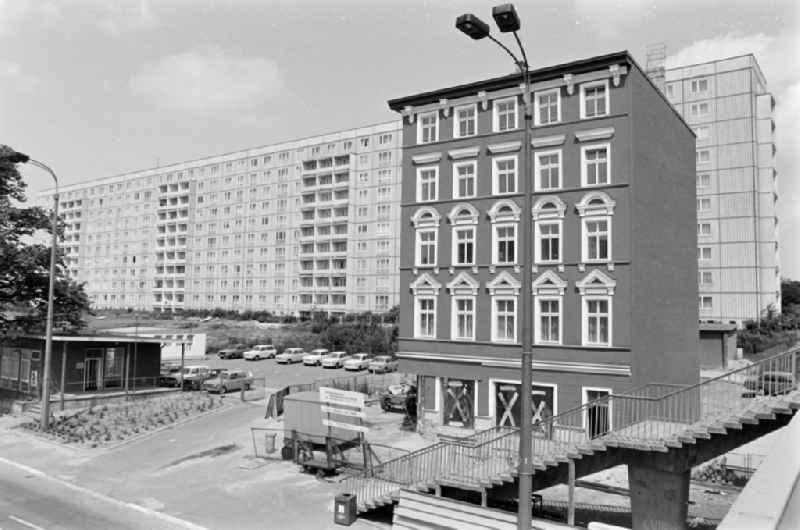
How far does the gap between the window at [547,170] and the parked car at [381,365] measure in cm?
3216

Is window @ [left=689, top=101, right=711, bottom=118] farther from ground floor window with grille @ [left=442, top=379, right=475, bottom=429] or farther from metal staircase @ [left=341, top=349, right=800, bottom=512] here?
metal staircase @ [left=341, top=349, right=800, bottom=512]

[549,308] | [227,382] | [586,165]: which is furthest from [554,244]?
[227,382]

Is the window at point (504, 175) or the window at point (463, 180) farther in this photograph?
the window at point (463, 180)

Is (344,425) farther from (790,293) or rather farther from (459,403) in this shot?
(790,293)

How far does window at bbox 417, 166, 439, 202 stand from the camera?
98.1 ft

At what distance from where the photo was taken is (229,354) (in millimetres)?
64750

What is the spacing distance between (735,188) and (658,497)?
65173mm

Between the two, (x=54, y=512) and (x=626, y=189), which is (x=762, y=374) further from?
(x=54, y=512)

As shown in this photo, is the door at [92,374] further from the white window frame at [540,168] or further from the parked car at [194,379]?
the white window frame at [540,168]

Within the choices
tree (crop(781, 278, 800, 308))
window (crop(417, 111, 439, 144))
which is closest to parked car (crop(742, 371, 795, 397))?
window (crop(417, 111, 439, 144))

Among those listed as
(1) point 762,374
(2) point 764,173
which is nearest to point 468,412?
(1) point 762,374

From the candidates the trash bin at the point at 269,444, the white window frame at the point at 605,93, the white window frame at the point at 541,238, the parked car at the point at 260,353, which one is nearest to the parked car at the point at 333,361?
the parked car at the point at 260,353

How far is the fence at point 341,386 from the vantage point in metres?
32.8

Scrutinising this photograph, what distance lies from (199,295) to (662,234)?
9985 cm
